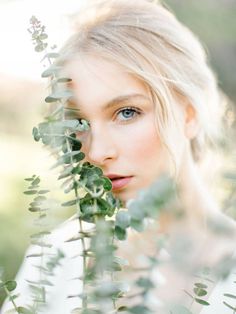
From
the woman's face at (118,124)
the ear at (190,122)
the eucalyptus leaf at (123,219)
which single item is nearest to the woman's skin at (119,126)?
the woman's face at (118,124)

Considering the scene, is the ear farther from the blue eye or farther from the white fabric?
the white fabric

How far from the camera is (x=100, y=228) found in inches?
22.6

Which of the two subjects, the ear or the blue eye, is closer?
the blue eye

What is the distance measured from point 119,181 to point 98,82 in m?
0.27

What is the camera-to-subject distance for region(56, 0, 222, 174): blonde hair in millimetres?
2092

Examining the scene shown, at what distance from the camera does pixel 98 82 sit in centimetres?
197

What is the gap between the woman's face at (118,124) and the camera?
1.91 metres

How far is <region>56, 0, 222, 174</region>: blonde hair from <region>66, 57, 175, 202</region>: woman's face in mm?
35

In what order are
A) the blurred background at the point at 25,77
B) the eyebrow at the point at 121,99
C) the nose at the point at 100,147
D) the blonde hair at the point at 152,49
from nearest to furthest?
1. the nose at the point at 100,147
2. the eyebrow at the point at 121,99
3. the blonde hair at the point at 152,49
4. the blurred background at the point at 25,77

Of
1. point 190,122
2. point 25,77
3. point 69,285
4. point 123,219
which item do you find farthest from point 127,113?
point 25,77

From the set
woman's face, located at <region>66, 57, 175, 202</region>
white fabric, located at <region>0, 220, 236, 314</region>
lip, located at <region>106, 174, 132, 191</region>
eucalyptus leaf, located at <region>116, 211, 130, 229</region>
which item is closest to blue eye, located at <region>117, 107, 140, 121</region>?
woman's face, located at <region>66, 57, 175, 202</region>

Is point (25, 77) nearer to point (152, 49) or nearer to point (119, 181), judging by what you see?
point (152, 49)

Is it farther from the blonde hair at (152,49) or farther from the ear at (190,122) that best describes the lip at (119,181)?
the ear at (190,122)

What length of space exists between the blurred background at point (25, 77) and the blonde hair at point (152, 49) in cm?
16
